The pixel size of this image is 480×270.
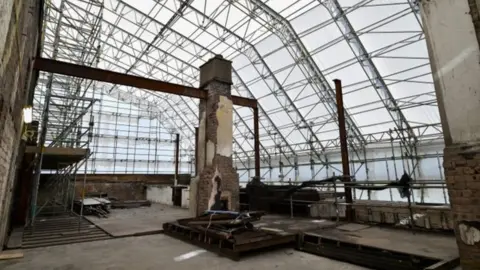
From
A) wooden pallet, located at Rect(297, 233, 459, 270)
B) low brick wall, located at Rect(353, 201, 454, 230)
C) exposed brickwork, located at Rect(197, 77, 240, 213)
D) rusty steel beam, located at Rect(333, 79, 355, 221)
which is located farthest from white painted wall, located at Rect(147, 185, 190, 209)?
Result: wooden pallet, located at Rect(297, 233, 459, 270)

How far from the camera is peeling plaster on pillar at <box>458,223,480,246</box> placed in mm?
3361

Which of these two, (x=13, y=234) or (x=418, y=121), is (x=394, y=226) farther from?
(x=13, y=234)

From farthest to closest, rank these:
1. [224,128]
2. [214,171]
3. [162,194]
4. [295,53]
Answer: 1. [162,194]
2. [295,53]
3. [224,128]
4. [214,171]

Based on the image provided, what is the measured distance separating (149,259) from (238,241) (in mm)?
1673

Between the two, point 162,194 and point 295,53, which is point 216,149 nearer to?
point 295,53

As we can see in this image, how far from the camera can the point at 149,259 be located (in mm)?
4805

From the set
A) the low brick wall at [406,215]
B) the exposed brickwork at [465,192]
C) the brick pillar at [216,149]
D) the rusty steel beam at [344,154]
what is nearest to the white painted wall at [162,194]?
the brick pillar at [216,149]

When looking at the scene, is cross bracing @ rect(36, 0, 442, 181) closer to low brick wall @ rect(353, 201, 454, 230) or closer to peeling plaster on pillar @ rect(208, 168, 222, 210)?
low brick wall @ rect(353, 201, 454, 230)

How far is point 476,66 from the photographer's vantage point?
11.5 feet

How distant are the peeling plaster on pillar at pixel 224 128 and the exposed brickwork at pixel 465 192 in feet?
19.3

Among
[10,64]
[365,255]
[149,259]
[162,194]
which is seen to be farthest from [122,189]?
[365,255]

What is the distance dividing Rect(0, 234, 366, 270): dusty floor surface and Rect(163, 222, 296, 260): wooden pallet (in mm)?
153

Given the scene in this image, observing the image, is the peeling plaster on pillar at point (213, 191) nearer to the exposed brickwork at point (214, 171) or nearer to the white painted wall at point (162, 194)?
the exposed brickwork at point (214, 171)

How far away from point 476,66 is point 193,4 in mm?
11814
